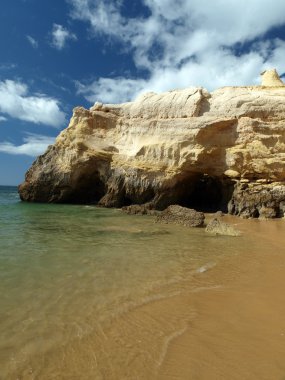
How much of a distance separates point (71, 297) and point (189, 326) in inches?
71.0

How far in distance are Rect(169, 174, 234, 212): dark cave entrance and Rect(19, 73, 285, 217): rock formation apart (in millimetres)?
73

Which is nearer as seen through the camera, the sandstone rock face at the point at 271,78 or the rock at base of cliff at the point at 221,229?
the rock at base of cliff at the point at 221,229

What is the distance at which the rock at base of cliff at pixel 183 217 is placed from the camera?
13227 mm

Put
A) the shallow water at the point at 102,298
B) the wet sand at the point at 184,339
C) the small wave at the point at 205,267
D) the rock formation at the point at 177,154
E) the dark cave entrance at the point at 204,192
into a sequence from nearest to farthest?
the wet sand at the point at 184,339, the shallow water at the point at 102,298, the small wave at the point at 205,267, the rock formation at the point at 177,154, the dark cave entrance at the point at 204,192

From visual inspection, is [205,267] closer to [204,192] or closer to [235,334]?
[235,334]

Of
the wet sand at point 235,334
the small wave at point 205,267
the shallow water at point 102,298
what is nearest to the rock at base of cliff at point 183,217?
the shallow water at point 102,298

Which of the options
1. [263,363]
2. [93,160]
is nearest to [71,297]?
[263,363]

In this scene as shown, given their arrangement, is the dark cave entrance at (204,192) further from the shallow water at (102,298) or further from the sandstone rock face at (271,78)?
the shallow water at (102,298)

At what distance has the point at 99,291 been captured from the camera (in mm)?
5016

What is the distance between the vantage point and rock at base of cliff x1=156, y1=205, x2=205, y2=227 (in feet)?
43.4

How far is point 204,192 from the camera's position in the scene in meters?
23.6

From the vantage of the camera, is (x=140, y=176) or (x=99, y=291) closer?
(x=99, y=291)

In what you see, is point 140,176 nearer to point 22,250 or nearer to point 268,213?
point 268,213

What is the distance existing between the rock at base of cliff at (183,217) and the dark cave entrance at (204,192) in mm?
5559
